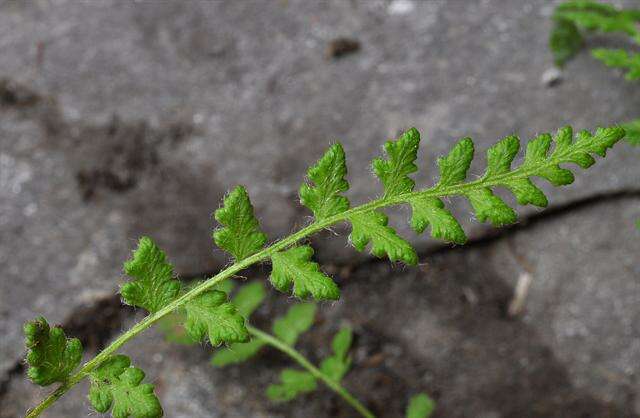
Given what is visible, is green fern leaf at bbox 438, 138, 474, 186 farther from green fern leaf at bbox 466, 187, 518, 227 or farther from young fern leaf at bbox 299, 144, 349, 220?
young fern leaf at bbox 299, 144, 349, 220

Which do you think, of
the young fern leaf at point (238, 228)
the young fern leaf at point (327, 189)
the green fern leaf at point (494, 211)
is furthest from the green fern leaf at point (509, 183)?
the young fern leaf at point (238, 228)

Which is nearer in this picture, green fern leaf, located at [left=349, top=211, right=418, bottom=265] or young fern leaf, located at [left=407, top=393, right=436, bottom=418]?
green fern leaf, located at [left=349, top=211, right=418, bottom=265]

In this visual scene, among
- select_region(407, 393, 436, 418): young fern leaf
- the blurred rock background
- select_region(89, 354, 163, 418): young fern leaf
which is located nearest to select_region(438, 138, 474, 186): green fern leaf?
select_region(89, 354, 163, 418): young fern leaf

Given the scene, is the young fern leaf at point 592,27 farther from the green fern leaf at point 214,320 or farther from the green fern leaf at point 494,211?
the green fern leaf at point 214,320

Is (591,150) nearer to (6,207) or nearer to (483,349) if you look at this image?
(483,349)

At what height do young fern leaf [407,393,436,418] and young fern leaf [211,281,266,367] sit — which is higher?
young fern leaf [211,281,266,367]

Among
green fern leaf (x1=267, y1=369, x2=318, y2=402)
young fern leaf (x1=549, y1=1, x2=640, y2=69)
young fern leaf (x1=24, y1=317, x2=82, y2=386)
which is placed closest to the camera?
young fern leaf (x1=24, y1=317, x2=82, y2=386)

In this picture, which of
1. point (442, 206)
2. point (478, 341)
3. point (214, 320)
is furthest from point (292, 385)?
point (442, 206)
